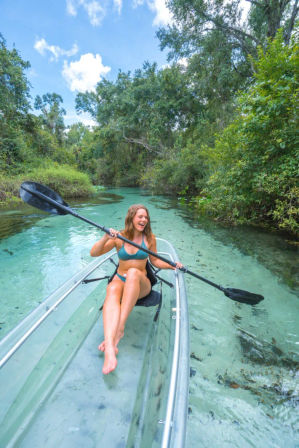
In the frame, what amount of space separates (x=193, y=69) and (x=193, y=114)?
18.6ft

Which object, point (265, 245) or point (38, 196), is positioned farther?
point (265, 245)

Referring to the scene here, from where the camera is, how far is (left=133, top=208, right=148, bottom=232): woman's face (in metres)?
2.13

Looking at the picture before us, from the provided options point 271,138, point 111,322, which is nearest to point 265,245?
point 271,138

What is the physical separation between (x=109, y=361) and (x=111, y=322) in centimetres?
27

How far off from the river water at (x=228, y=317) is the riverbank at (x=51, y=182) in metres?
4.41

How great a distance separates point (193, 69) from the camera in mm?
11578

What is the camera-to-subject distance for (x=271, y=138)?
4.53 meters

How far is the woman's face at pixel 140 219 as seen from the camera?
2127 millimetres

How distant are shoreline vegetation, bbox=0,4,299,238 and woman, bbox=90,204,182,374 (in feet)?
11.9

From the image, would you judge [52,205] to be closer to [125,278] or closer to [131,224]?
[131,224]

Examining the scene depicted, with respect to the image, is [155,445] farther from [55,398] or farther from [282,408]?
[282,408]

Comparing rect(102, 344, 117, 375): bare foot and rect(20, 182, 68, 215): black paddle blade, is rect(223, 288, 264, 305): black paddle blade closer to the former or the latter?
rect(102, 344, 117, 375): bare foot

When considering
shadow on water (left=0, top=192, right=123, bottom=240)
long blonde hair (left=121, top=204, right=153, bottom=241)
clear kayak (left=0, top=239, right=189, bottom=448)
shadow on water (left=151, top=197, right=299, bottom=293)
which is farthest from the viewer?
shadow on water (left=0, top=192, right=123, bottom=240)

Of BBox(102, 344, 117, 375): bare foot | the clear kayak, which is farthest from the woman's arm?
BBox(102, 344, 117, 375): bare foot
